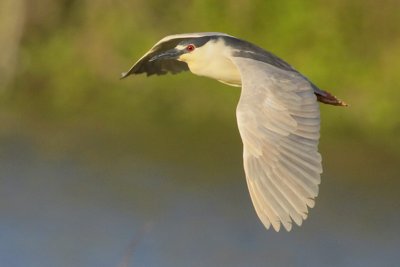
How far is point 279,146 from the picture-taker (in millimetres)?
5809

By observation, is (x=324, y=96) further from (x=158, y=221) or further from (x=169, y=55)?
(x=158, y=221)

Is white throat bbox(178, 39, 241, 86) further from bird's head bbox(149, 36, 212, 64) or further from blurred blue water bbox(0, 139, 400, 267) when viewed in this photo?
blurred blue water bbox(0, 139, 400, 267)

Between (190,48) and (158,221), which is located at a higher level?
(190,48)

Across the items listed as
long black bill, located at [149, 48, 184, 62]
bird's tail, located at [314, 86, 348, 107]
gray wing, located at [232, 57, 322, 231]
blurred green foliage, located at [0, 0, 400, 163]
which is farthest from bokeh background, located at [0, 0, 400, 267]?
gray wing, located at [232, 57, 322, 231]

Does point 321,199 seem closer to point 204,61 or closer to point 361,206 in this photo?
point 361,206

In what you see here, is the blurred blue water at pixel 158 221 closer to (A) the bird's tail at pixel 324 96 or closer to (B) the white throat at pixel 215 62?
(B) the white throat at pixel 215 62

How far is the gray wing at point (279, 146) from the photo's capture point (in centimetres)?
555

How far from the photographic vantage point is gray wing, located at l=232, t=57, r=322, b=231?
5555mm

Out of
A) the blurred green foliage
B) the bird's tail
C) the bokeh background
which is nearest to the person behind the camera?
the bird's tail

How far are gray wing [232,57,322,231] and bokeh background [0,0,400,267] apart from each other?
2298 millimetres

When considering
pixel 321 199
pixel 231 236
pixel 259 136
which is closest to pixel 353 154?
pixel 321 199

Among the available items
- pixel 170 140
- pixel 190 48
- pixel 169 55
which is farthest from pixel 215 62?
pixel 170 140

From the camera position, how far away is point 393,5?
11594mm

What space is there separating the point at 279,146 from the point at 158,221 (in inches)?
146
